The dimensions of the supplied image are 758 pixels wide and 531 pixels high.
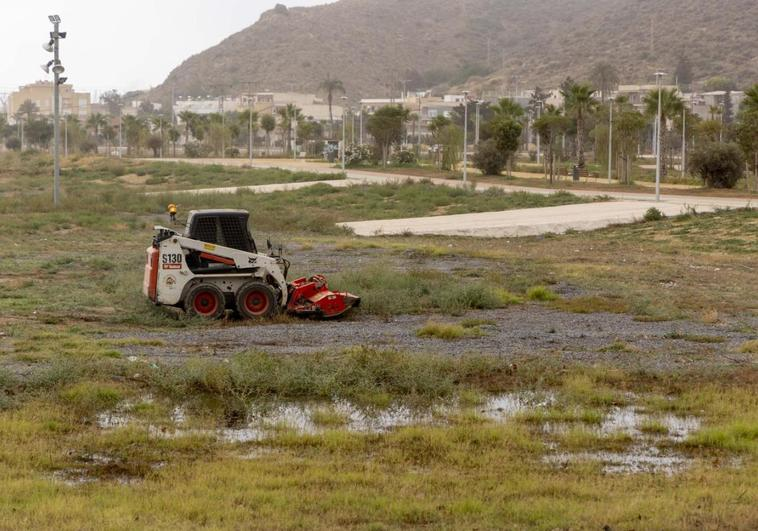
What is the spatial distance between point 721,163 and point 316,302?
156 ft

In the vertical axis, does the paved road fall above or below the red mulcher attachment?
above

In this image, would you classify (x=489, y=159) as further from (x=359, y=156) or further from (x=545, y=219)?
(x=545, y=219)

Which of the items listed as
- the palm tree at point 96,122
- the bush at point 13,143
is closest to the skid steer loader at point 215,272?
the palm tree at point 96,122

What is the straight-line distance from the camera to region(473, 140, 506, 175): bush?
80.2m

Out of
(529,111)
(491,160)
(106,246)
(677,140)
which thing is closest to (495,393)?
(106,246)

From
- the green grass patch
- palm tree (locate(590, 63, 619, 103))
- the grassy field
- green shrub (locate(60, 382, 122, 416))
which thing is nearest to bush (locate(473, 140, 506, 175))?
the grassy field

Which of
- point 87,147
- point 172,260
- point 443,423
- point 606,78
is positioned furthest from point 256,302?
point 606,78

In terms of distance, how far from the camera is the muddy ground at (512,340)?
1633 centimetres

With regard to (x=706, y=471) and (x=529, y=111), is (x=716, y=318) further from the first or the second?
(x=529, y=111)

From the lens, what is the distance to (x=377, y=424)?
41.5ft

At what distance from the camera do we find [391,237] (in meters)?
39.6

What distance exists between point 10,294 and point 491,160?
60.3m

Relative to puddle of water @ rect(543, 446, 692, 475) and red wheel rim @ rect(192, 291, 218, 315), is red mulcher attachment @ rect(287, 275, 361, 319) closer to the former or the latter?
red wheel rim @ rect(192, 291, 218, 315)

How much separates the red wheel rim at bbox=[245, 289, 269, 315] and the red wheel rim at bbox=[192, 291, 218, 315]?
1.76 feet
